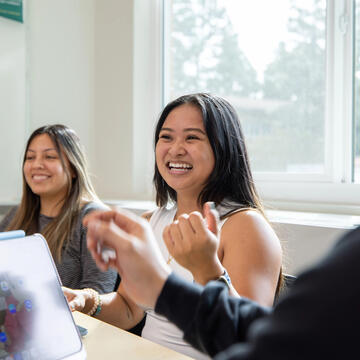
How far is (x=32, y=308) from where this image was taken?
0.75 m

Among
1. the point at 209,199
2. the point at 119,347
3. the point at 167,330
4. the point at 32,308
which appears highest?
the point at 209,199

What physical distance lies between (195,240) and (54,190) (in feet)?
4.34

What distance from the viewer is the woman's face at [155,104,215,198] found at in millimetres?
1302

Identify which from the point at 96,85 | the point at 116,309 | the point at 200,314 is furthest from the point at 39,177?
the point at 200,314

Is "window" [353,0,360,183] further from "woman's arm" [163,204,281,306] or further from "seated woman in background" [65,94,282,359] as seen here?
"woman's arm" [163,204,281,306]

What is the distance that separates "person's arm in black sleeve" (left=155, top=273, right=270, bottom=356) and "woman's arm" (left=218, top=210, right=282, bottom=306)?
51 centimetres

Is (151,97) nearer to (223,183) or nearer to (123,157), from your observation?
(123,157)

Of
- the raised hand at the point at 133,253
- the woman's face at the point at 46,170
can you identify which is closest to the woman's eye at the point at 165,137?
the woman's face at the point at 46,170

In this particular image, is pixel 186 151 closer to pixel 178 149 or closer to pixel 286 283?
pixel 178 149

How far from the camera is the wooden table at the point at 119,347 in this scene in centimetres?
81

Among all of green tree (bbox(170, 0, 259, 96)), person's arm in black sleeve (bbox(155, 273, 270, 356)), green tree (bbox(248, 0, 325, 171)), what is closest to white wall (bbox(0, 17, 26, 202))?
green tree (bbox(170, 0, 259, 96))

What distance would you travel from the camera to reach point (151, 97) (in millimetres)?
2590

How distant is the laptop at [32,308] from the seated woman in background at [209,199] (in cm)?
29

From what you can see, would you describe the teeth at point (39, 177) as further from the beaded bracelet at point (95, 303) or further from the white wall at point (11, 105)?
the beaded bracelet at point (95, 303)
